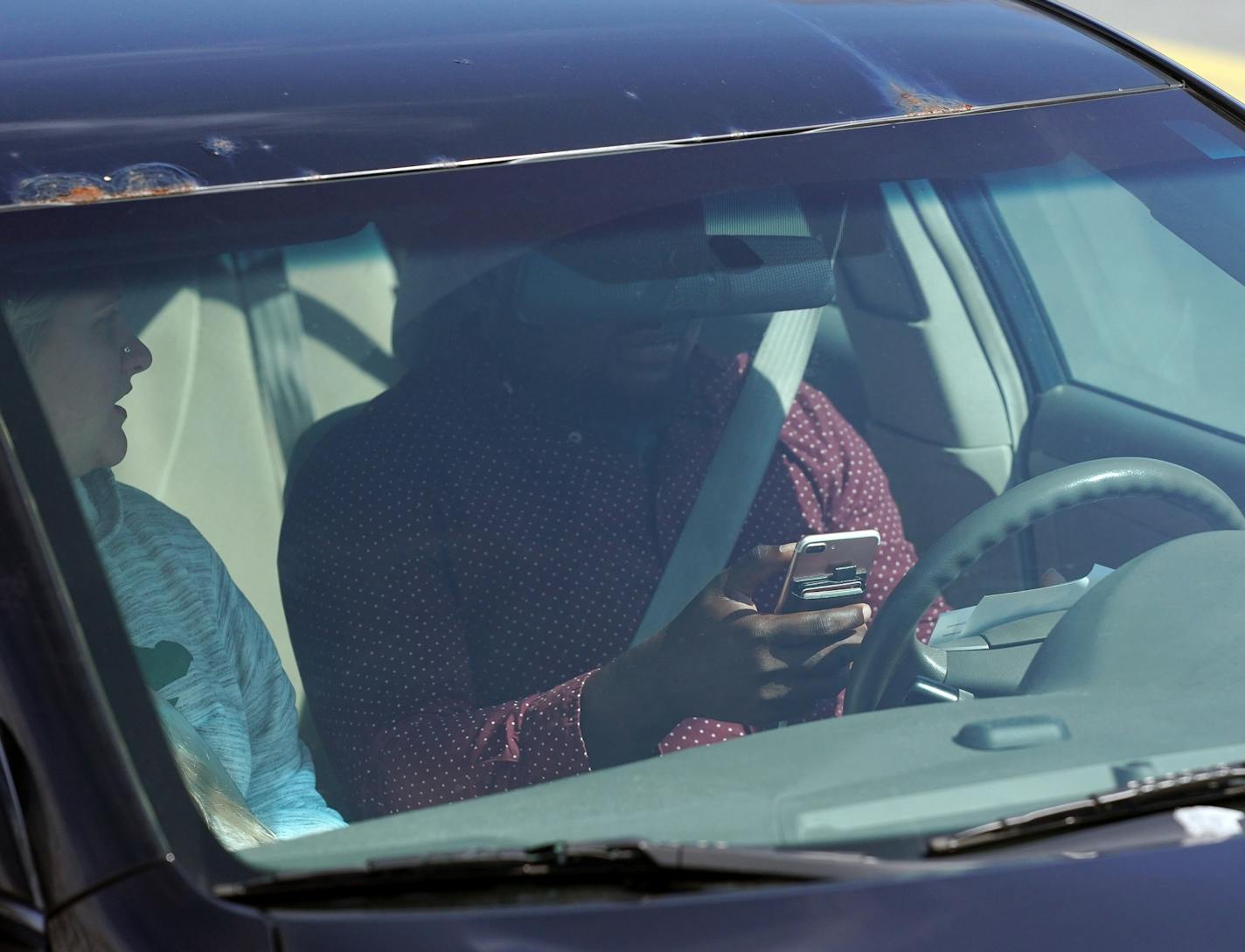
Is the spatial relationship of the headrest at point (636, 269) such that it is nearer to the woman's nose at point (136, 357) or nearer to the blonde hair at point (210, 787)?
the woman's nose at point (136, 357)

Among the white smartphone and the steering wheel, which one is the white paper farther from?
the white smartphone

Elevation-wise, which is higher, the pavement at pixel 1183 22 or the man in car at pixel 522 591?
the pavement at pixel 1183 22

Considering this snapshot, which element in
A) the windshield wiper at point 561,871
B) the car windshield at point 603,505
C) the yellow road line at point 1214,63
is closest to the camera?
the windshield wiper at point 561,871

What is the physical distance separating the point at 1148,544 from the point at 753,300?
Answer: 0.52 meters

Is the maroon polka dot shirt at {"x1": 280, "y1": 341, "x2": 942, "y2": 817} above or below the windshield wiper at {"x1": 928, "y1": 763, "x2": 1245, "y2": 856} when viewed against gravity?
above

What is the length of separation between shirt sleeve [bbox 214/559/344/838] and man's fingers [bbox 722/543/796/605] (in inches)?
18.1

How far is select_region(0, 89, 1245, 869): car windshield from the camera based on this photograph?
1253mm

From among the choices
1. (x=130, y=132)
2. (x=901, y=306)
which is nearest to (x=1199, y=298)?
(x=901, y=306)

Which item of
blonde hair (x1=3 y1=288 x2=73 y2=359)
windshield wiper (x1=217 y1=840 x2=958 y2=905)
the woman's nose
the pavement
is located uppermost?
the pavement

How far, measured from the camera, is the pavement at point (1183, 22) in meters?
5.75

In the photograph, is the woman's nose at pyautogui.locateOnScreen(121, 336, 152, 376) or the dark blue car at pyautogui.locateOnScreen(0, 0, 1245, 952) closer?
the dark blue car at pyautogui.locateOnScreen(0, 0, 1245, 952)

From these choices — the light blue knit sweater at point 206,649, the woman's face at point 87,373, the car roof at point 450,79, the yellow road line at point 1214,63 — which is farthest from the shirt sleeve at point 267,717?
the yellow road line at point 1214,63

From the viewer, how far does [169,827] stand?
3.50 feet

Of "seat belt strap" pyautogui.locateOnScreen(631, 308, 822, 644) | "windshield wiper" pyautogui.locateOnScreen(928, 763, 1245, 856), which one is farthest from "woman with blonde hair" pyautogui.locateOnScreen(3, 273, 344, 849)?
"windshield wiper" pyautogui.locateOnScreen(928, 763, 1245, 856)
